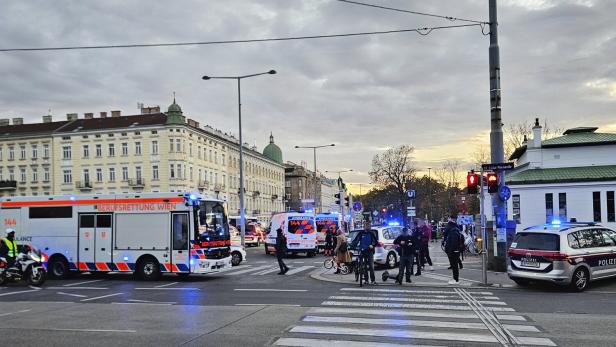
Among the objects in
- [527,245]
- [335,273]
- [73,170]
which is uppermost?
[73,170]

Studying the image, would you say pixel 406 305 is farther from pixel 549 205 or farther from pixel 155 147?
pixel 155 147

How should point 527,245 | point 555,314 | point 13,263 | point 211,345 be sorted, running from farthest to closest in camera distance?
point 13,263
point 527,245
point 555,314
point 211,345

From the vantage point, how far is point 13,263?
18.2m

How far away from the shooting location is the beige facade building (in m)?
74.3

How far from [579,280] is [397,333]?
7.57m

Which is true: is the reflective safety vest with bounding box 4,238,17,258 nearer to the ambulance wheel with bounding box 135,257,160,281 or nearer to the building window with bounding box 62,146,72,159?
the ambulance wheel with bounding box 135,257,160,281

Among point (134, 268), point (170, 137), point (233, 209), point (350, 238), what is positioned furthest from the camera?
point (233, 209)

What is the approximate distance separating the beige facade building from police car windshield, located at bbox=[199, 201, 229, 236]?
2109 inches

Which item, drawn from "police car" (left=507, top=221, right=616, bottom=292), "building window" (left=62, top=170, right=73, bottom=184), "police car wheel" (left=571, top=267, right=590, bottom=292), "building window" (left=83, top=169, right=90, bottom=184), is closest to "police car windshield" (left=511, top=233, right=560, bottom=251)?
"police car" (left=507, top=221, right=616, bottom=292)

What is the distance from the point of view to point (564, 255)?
46.4ft

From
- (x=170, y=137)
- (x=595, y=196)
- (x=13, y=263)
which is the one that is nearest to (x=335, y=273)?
(x=13, y=263)

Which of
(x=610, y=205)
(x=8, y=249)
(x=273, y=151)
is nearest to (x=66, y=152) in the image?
(x=273, y=151)

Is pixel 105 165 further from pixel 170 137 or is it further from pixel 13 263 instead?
pixel 13 263

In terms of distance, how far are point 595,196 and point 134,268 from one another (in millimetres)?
32041
